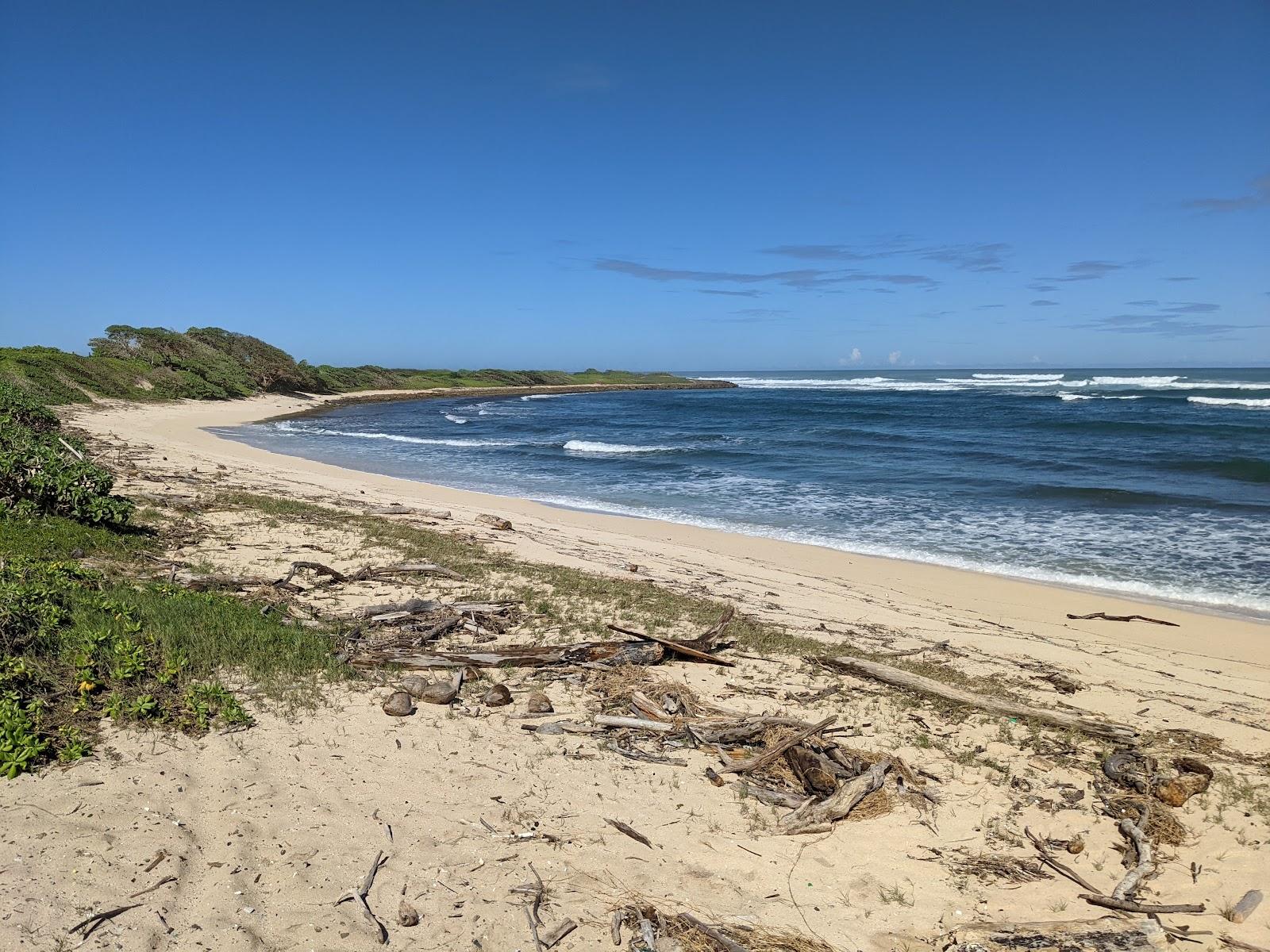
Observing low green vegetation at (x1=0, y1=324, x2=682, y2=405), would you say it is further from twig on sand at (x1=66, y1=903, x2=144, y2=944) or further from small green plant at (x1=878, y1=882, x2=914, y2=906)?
small green plant at (x1=878, y1=882, x2=914, y2=906)

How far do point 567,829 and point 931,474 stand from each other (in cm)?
2083

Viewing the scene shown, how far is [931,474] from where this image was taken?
22.5 meters

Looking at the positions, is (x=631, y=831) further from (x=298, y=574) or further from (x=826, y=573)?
(x=826, y=573)

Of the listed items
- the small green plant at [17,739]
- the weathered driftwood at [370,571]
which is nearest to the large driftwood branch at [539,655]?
the small green plant at [17,739]

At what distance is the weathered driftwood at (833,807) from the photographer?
424 cm

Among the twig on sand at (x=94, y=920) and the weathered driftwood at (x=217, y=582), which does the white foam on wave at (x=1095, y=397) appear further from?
the twig on sand at (x=94, y=920)

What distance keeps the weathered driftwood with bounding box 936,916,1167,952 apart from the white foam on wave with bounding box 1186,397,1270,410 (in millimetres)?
50285

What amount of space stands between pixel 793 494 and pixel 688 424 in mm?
23793

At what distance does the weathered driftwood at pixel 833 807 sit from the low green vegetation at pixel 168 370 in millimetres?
30615

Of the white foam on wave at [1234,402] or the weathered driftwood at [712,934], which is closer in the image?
the weathered driftwood at [712,934]

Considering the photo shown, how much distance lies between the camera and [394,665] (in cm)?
601

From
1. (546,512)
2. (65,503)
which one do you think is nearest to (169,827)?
(65,503)

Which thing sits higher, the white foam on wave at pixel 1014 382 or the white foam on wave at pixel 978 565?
the white foam on wave at pixel 1014 382

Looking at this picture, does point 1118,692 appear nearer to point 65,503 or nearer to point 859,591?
point 859,591
